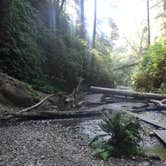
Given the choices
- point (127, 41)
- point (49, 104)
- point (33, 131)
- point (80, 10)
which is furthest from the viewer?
point (127, 41)

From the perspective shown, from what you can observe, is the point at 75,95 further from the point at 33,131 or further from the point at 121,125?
the point at 121,125

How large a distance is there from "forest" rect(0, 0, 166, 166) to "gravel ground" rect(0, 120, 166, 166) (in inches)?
0.7

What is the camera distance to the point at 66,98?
1062cm

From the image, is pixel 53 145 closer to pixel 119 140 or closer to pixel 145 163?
pixel 119 140

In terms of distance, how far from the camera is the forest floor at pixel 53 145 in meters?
4.50

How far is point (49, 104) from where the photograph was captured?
Answer: 9.74m

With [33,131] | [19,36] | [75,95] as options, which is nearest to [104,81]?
[75,95]

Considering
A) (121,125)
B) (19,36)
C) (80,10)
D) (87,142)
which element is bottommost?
(87,142)

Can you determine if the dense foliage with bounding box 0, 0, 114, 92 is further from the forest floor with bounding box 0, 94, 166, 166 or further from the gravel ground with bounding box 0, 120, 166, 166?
the gravel ground with bounding box 0, 120, 166, 166

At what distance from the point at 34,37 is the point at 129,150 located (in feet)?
30.1

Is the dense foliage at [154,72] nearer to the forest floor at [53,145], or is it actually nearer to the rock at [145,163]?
the forest floor at [53,145]

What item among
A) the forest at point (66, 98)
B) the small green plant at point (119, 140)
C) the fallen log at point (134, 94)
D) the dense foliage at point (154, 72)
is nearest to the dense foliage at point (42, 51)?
the forest at point (66, 98)

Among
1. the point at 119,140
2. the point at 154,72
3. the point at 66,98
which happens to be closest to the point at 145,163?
the point at 119,140

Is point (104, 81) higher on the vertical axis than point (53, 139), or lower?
higher
